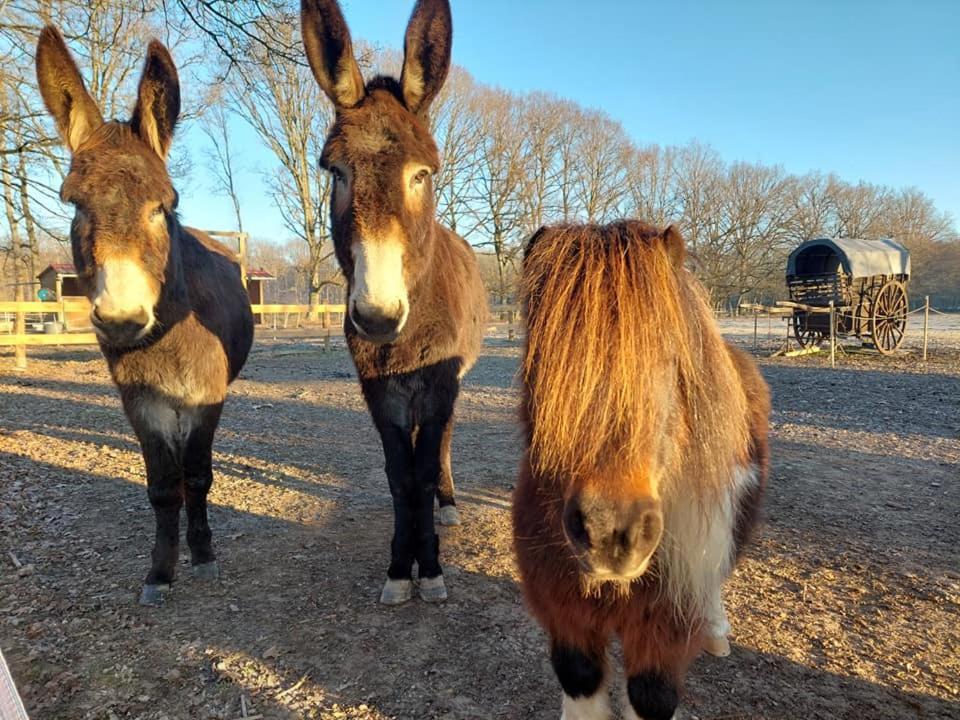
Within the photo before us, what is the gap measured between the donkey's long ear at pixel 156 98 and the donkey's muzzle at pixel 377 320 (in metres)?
2.06

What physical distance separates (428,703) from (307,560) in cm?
178

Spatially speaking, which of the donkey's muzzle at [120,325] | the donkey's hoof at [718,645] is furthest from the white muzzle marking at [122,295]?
the donkey's hoof at [718,645]

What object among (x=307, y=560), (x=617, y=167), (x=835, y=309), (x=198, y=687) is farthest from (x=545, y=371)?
(x=617, y=167)

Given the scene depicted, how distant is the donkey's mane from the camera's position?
4.96 ft

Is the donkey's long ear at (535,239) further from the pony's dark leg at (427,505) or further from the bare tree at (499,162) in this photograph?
the bare tree at (499,162)

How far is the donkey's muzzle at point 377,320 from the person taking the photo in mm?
2367

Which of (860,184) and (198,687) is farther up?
(860,184)

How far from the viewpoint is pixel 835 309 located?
55.5 ft

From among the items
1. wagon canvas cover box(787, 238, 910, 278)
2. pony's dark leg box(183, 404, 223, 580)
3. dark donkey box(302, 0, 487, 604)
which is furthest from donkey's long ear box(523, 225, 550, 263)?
wagon canvas cover box(787, 238, 910, 278)

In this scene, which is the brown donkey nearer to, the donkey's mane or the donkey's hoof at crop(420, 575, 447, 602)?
the donkey's mane

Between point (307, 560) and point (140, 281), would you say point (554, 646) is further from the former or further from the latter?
point (140, 281)

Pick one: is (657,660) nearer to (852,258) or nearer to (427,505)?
(427,505)

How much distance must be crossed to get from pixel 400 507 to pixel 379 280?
1.59 meters

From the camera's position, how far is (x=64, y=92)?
3.09m
